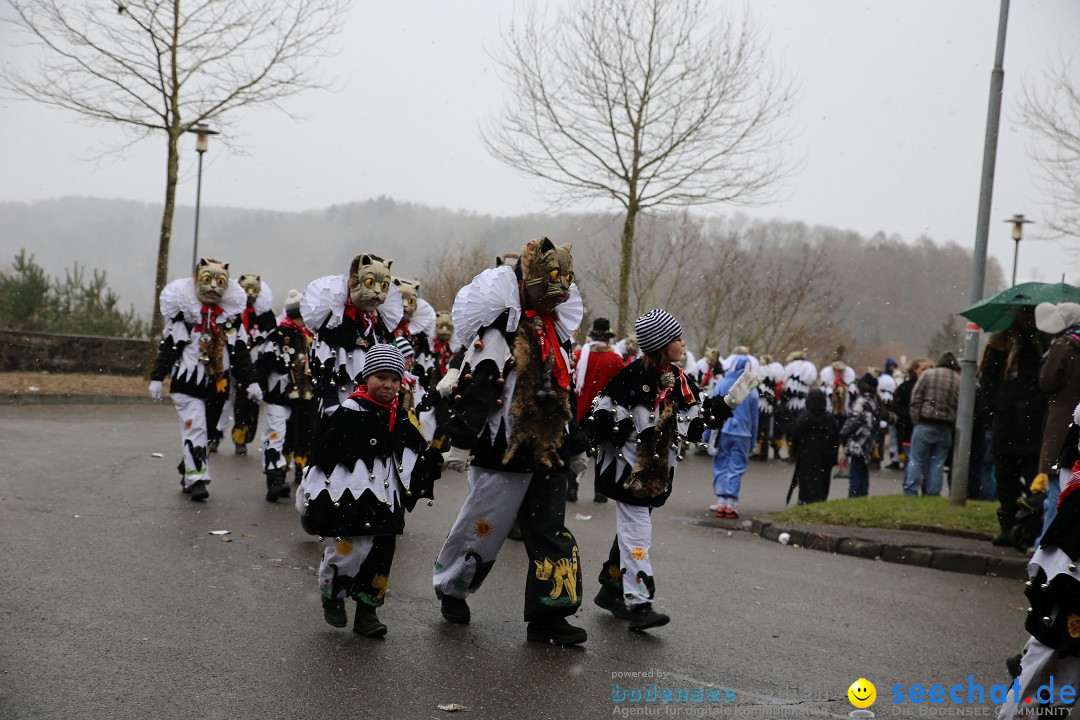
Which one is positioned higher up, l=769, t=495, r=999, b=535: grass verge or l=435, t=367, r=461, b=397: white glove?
l=435, t=367, r=461, b=397: white glove

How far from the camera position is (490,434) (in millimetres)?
6004

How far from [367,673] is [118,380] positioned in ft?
65.3

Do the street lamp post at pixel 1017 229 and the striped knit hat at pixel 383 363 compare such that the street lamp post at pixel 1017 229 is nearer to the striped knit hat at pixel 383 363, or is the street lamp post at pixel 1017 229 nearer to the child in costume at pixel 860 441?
the child in costume at pixel 860 441

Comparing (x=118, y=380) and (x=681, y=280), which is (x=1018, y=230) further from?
(x=118, y=380)

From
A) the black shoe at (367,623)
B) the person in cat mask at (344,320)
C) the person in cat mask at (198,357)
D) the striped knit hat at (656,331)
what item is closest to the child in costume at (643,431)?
the striped knit hat at (656,331)

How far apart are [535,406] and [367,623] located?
1.44 meters

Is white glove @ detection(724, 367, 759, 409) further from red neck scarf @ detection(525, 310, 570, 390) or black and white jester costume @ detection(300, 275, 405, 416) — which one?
black and white jester costume @ detection(300, 275, 405, 416)

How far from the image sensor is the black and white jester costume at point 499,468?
5902 mm

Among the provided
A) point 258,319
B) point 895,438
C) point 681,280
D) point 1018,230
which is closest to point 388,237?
point 681,280

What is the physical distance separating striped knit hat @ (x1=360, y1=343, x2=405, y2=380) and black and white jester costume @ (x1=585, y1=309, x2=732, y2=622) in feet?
4.24

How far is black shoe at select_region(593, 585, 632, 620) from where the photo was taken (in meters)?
6.57

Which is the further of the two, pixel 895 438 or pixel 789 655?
pixel 895 438

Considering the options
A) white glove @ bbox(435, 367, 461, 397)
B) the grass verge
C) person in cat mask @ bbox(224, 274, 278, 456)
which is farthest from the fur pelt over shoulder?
person in cat mask @ bbox(224, 274, 278, 456)

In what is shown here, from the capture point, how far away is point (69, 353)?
23828mm
